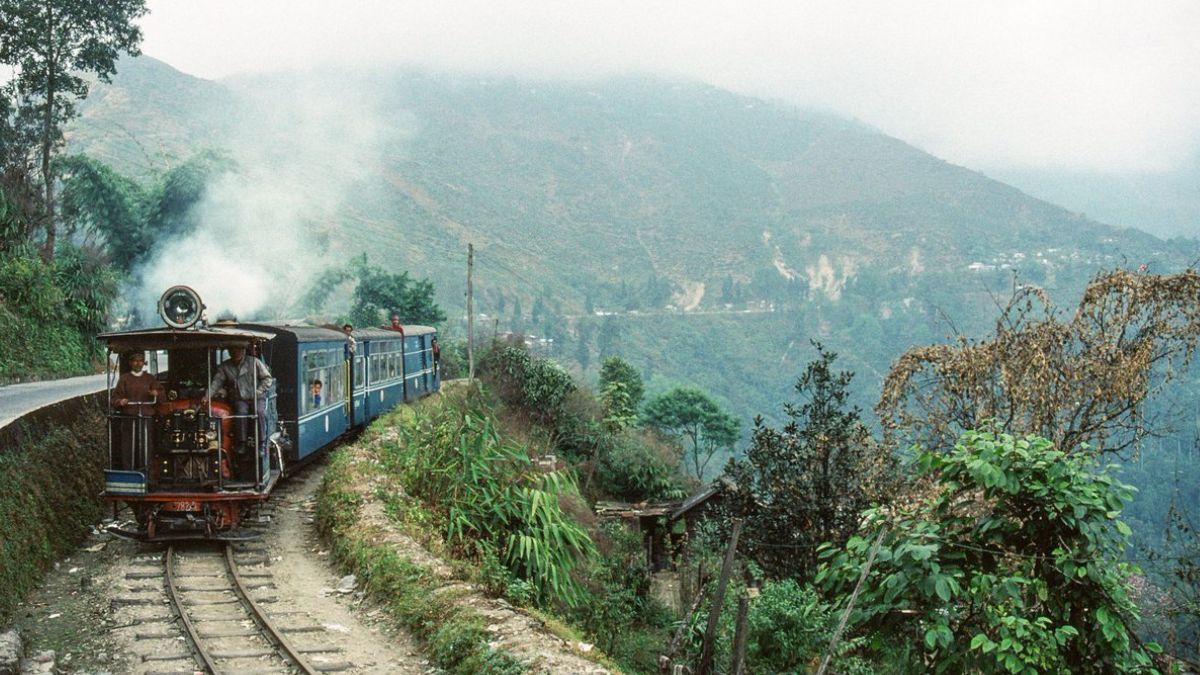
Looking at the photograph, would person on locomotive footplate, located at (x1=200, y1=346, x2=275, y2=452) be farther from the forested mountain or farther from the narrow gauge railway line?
the forested mountain

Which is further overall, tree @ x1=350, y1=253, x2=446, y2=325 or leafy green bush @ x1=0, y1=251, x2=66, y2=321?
tree @ x1=350, y1=253, x2=446, y2=325

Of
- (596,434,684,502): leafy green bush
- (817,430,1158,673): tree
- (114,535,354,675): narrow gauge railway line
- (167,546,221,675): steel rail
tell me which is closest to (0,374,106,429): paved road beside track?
(114,535,354,675): narrow gauge railway line

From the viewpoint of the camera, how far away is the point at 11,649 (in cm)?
702

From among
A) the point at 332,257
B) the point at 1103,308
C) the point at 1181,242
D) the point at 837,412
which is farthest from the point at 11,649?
the point at 1181,242

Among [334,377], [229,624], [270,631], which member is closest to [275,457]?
[229,624]

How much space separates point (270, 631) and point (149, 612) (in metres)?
1.25

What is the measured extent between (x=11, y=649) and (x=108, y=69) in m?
26.1

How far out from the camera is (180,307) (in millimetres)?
10641

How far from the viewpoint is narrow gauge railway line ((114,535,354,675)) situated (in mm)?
7355

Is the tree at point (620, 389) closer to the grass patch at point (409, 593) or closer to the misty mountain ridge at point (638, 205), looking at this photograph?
the grass patch at point (409, 593)

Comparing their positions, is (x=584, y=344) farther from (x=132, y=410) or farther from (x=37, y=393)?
(x=132, y=410)

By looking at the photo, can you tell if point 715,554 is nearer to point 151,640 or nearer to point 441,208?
point 151,640

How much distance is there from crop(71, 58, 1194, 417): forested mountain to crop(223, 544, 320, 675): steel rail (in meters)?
75.1

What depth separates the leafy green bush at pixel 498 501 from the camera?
35.7 feet
